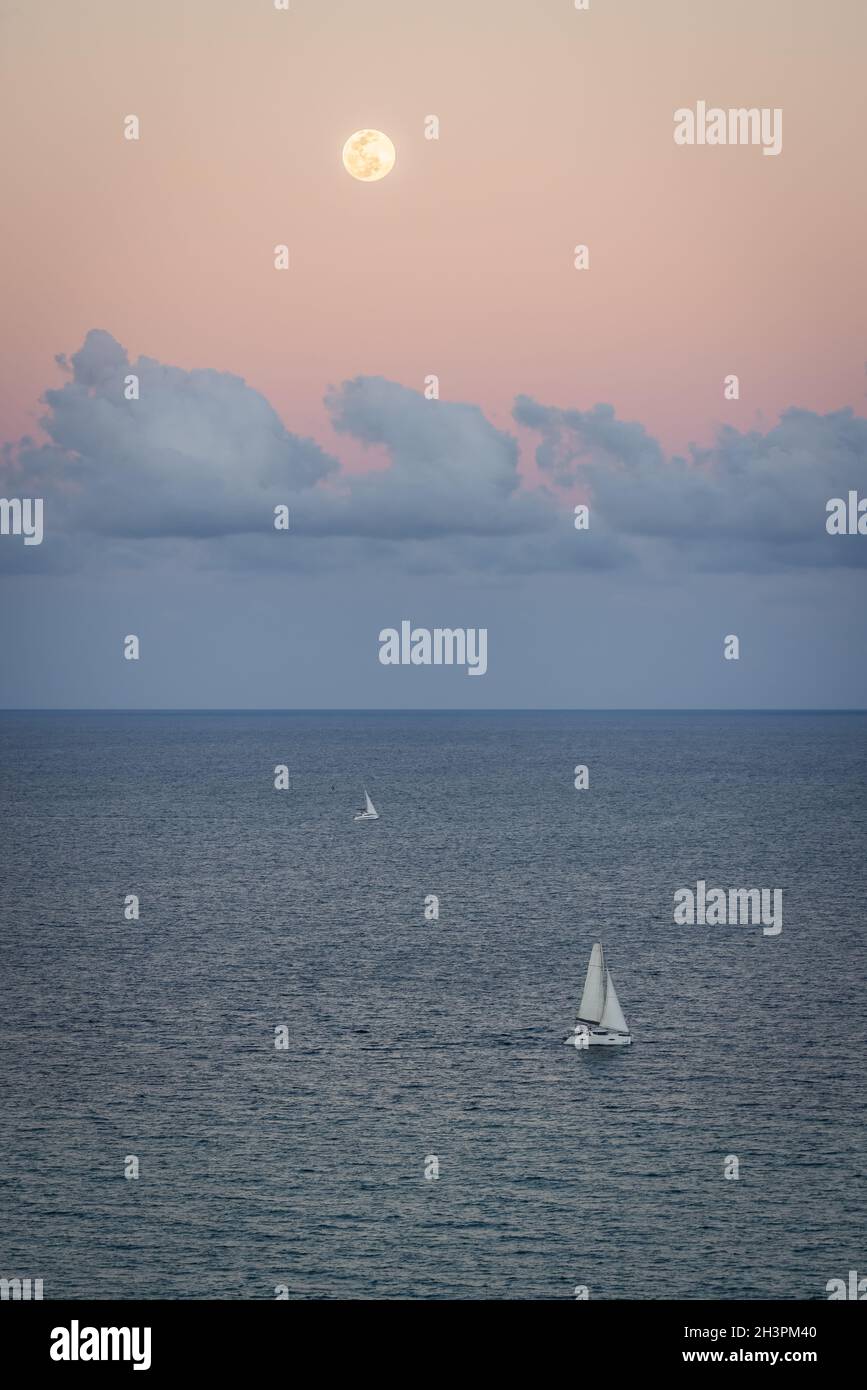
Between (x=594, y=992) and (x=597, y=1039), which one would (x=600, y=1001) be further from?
(x=597, y=1039)

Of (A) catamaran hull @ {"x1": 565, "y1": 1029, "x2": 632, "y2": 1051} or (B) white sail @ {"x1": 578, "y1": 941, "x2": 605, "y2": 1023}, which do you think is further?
(B) white sail @ {"x1": 578, "y1": 941, "x2": 605, "y2": 1023}

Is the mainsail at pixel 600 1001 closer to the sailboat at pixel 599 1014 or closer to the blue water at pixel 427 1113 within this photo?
the sailboat at pixel 599 1014
